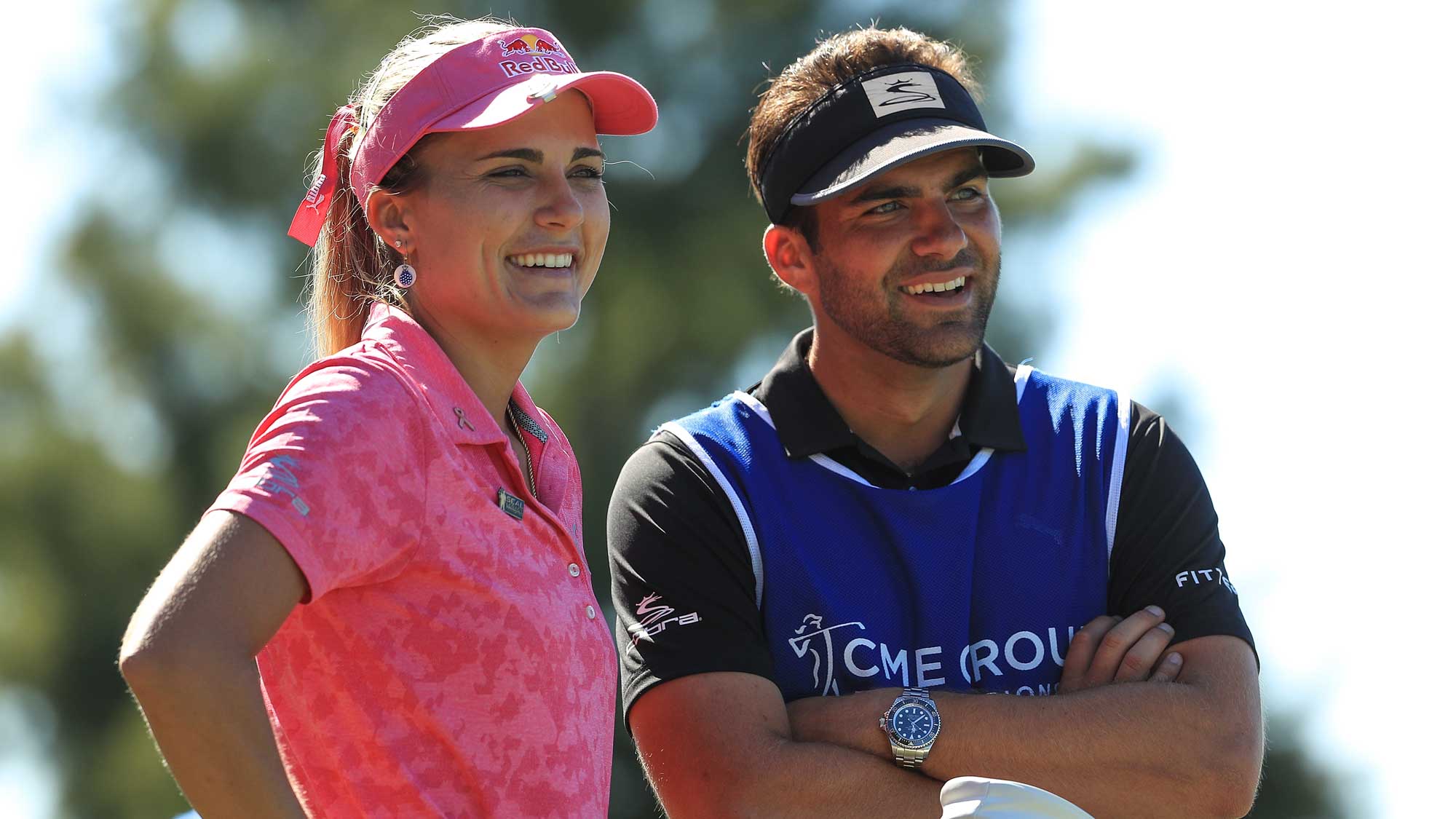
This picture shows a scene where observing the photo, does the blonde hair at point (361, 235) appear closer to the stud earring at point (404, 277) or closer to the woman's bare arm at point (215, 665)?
the stud earring at point (404, 277)

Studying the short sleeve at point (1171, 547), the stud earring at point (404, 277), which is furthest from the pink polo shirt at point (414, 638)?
the short sleeve at point (1171, 547)

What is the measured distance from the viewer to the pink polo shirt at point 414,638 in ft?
7.19

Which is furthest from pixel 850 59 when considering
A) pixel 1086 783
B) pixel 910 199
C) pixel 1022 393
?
pixel 1086 783

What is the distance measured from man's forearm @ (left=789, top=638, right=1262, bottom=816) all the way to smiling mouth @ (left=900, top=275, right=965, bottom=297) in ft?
2.99

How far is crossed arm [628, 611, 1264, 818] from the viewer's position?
298 cm

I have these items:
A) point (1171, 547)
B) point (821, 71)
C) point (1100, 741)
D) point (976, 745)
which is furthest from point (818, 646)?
point (821, 71)

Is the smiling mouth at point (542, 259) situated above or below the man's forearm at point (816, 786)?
above

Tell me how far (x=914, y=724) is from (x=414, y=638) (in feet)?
3.56

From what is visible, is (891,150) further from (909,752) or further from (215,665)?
(215,665)

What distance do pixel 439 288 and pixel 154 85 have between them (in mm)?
8379

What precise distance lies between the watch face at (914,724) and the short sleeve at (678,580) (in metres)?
0.26

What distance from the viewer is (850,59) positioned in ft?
12.3

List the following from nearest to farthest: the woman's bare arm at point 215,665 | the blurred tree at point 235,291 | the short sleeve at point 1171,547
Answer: the woman's bare arm at point 215,665, the short sleeve at point 1171,547, the blurred tree at point 235,291

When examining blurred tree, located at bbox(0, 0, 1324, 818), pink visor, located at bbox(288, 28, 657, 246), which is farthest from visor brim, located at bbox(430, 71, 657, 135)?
blurred tree, located at bbox(0, 0, 1324, 818)
